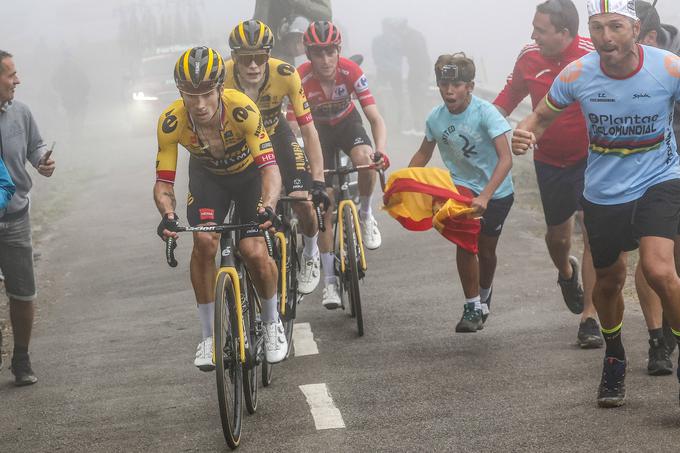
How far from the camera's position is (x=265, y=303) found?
26.4 feet

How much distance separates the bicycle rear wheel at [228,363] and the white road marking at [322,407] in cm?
48

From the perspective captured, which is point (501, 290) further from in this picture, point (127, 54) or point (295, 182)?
point (127, 54)

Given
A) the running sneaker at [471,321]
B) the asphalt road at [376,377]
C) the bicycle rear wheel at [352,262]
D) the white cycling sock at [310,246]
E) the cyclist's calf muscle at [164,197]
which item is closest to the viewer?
the asphalt road at [376,377]

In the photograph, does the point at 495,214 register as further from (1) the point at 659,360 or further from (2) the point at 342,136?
(2) the point at 342,136

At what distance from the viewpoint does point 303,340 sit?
971 centimetres

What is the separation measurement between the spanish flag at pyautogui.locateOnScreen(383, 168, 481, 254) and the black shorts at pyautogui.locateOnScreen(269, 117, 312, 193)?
2.94 ft

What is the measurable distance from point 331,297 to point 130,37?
159 ft

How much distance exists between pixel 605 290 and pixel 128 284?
716cm

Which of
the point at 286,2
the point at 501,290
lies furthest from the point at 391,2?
the point at 501,290

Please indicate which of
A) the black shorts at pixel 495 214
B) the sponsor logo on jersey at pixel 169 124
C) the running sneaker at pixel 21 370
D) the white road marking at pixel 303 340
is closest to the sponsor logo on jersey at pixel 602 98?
the black shorts at pixel 495 214

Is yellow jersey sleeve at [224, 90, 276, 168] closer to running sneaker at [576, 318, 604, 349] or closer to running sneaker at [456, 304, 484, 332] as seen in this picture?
running sneaker at [456, 304, 484, 332]

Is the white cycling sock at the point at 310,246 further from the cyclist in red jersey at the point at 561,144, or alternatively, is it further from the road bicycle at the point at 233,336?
the road bicycle at the point at 233,336

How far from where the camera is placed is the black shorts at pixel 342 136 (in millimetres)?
10922

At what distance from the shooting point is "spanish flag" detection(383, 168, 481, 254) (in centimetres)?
871
